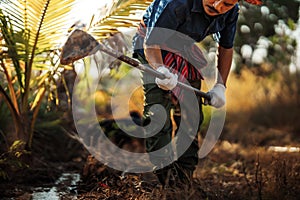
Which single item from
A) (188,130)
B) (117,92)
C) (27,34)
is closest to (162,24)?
(188,130)

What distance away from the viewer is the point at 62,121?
4488mm

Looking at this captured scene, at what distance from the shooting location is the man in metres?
2.58

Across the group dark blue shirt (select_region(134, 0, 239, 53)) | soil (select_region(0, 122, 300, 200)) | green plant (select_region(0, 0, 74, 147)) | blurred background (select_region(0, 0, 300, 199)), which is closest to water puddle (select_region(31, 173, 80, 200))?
soil (select_region(0, 122, 300, 200))

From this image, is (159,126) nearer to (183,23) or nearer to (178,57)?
(178,57)

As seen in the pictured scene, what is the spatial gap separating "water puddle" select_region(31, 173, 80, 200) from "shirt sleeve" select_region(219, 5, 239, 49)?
115 cm

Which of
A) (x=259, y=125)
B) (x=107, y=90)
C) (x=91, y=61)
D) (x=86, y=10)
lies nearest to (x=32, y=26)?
(x=86, y=10)

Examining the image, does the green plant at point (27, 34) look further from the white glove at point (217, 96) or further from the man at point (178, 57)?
the white glove at point (217, 96)

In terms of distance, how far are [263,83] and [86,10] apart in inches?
151

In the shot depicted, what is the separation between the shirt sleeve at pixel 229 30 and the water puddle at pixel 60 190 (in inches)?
45.3

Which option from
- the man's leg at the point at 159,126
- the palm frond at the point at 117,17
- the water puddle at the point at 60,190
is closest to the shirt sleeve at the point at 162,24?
the man's leg at the point at 159,126

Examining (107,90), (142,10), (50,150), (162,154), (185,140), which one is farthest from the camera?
(107,90)

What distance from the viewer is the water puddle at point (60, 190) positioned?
115 inches

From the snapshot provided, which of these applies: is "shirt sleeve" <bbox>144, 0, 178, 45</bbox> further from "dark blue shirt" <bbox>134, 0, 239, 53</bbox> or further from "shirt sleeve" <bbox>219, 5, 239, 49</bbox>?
"shirt sleeve" <bbox>219, 5, 239, 49</bbox>

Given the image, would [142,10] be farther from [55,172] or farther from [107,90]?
[107,90]
